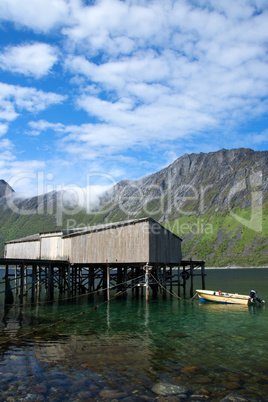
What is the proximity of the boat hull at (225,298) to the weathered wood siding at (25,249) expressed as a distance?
76.5ft

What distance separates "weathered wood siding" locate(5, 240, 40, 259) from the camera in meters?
46.5

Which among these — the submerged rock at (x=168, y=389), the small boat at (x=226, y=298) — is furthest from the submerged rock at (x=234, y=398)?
the small boat at (x=226, y=298)

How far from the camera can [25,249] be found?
49031mm

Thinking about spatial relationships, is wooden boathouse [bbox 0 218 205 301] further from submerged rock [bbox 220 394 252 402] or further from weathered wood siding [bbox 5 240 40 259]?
submerged rock [bbox 220 394 252 402]

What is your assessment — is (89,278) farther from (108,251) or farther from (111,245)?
(111,245)

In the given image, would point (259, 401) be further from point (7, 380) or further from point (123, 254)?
point (123, 254)

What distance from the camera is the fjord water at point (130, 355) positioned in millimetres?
12117

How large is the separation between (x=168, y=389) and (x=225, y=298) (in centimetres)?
2598

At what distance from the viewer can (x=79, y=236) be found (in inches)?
1612

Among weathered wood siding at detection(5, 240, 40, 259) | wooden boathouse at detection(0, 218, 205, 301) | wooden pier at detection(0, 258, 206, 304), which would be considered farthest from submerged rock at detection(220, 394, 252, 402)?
weathered wood siding at detection(5, 240, 40, 259)

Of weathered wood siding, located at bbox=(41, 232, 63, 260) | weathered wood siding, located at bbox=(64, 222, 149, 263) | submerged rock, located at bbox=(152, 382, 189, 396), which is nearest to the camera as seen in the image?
submerged rock, located at bbox=(152, 382, 189, 396)

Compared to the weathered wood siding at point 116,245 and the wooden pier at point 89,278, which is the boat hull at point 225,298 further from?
the weathered wood siding at point 116,245

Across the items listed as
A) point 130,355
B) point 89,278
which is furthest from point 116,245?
point 130,355

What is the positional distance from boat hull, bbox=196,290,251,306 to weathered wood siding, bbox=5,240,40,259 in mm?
23302
